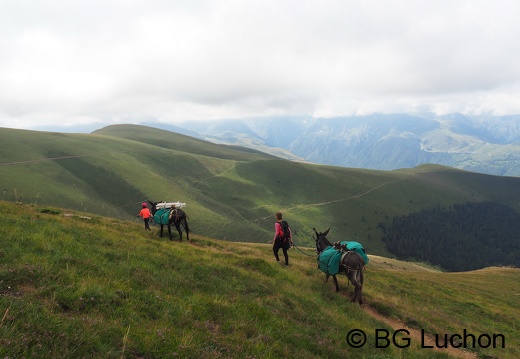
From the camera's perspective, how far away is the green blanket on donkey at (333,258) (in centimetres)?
1641

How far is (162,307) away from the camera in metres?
8.63

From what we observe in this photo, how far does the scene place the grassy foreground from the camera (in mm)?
6043

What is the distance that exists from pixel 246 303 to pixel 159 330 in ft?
13.7

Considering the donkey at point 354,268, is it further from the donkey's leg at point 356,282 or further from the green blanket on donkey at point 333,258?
the green blanket on donkey at point 333,258

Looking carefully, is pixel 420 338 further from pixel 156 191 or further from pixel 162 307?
pixel 156 191

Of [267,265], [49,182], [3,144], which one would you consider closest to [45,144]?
[3,144]

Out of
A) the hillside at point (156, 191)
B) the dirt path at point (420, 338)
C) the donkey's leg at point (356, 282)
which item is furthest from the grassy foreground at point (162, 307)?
the hillside at point (156, 191)

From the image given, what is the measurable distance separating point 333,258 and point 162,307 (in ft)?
34.3

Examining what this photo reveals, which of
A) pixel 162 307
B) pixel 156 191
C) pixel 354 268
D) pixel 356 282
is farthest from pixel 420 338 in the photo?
pixel 156 191

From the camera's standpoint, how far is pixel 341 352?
9.34 metres

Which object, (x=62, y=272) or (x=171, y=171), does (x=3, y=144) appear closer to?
(x=171, y=171)

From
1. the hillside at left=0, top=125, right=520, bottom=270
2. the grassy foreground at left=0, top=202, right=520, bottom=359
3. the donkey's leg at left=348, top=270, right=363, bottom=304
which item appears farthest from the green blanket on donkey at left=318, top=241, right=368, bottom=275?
the hillside at left=0, top=125, right=520, bottom=270

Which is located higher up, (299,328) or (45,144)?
(45,144)

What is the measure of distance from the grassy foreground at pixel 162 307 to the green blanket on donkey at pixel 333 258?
109 cm
